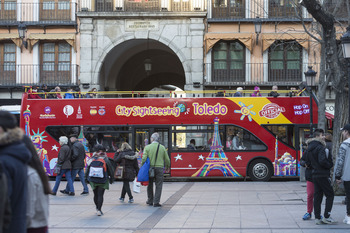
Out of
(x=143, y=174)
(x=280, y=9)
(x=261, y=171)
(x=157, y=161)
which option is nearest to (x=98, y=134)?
(x=261, y=171)

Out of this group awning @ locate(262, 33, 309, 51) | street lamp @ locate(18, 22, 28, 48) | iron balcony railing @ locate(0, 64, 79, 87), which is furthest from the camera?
iron balcony railing @ locate(0, 64, 79, 87)

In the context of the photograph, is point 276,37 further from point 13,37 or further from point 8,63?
point 8,63

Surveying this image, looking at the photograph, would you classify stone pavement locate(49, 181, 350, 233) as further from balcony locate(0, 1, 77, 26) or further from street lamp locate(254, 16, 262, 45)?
balcony locate(0, 1, 77, 26)

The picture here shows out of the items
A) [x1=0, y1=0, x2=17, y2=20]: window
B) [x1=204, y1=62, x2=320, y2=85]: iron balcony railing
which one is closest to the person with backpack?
[x1=204, y1=62, x2=320, y2=85]: iron balcony railing

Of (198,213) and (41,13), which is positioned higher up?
(41,13)

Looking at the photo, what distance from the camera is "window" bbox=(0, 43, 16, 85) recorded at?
30.3 metres

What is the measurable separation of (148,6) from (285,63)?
313 inches

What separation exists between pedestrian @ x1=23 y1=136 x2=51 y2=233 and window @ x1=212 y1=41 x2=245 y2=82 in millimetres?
24613

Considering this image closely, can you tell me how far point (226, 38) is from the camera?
96.9ft

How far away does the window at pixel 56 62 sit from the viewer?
3014 cm

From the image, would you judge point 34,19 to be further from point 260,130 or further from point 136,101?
point 260,130

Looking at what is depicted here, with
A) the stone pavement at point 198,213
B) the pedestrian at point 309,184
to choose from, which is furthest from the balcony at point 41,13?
the pedestrian at point 309,184

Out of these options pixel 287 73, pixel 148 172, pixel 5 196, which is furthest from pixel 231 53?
pixel 5 196

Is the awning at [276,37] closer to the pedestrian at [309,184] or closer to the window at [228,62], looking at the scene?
the window at [228,62]
